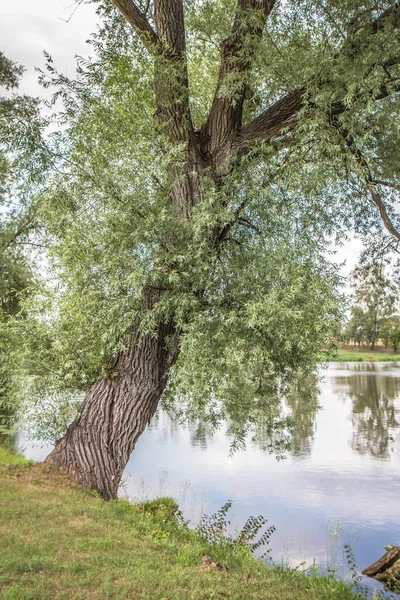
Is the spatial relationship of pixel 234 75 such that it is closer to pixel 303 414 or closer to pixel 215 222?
pixel 215 222

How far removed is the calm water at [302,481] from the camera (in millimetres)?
7914

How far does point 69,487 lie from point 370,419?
12.8 meters

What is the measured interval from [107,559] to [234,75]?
605 cm

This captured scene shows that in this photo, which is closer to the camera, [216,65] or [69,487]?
[69,487]

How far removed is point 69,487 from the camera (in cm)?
614

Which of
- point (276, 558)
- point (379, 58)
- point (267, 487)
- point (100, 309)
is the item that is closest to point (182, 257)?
point (100, 309)

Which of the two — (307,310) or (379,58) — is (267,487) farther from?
(379,58)

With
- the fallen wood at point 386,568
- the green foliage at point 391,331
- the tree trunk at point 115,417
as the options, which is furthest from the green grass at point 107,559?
the green foliage at point 391,331

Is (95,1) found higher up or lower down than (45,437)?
higher up

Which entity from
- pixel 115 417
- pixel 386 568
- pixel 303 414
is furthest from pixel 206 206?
pixel 303 414

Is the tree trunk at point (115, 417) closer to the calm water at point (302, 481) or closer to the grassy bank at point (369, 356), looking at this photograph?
the calm water at point (302, 481)

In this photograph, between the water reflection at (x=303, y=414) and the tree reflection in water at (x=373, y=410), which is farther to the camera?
the tree reflection in water at (x=373, y=410)

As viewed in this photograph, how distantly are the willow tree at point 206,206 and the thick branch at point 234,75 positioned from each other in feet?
0.10

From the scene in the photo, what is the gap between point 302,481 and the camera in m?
10.7
